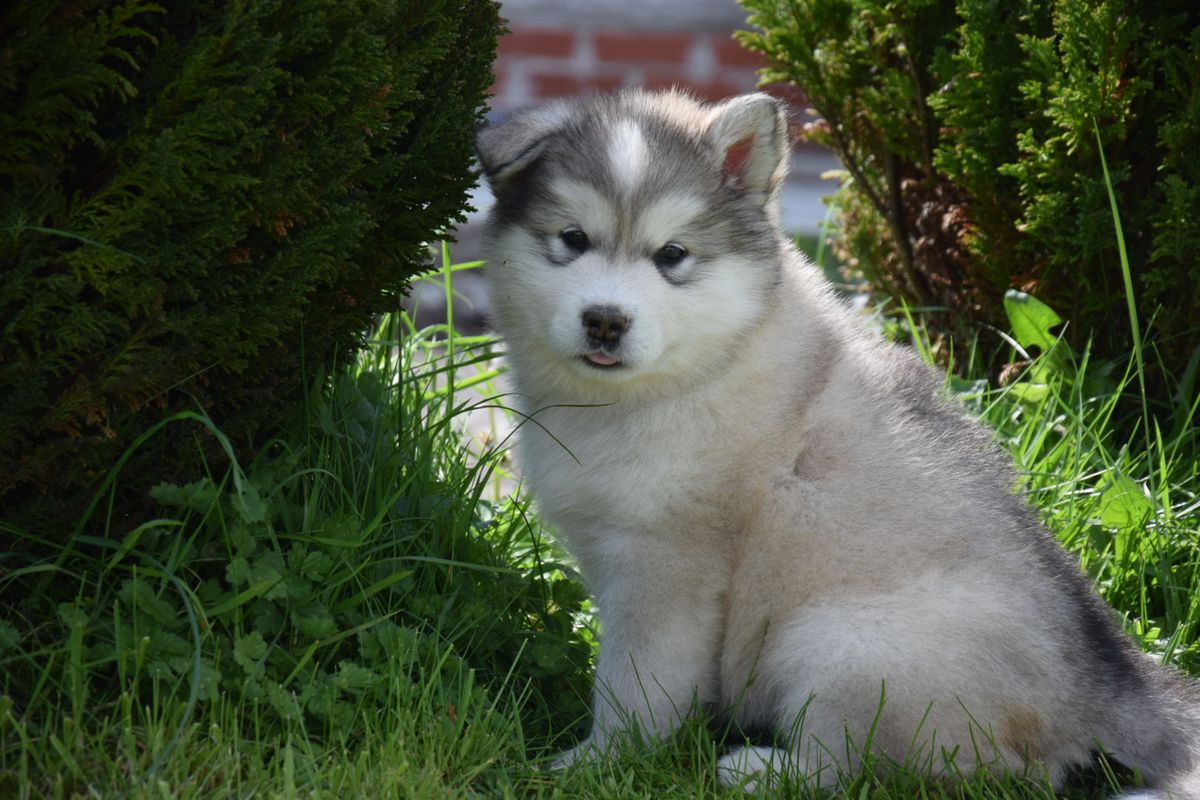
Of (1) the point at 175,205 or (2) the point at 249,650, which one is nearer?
(1) the point at 175,205

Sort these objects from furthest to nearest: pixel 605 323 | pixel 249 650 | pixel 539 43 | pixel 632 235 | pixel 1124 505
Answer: pixel 539 43, pixel 1124 505, pixel 632 235, pixel 605 323, pixel 249 650

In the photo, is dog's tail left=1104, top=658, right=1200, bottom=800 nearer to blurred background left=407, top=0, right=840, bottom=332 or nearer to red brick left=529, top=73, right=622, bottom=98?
blurred background left=407, top=0, right=840, bottom=332

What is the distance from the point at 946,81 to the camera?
4281 mm

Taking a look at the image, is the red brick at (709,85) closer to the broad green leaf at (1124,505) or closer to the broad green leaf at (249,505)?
the broad green leaf at (1124,505)

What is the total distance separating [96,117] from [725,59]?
669 cm

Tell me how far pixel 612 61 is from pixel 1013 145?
15.5ft

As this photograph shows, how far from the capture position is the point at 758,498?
3033 mm

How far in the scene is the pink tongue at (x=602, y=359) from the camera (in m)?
3.00

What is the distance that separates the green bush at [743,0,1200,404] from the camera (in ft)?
12.5

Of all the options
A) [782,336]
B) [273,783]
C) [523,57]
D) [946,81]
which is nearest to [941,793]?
[782,336]

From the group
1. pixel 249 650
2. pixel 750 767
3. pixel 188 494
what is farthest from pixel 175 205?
pixel 750 767

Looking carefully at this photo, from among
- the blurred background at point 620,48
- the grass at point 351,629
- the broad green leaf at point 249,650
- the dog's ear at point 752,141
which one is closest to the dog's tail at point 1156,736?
the grass at point 351,629

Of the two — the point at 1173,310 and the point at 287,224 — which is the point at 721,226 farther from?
the point at 1173,310

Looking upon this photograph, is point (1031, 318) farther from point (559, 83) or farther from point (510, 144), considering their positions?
point (559, 83)
